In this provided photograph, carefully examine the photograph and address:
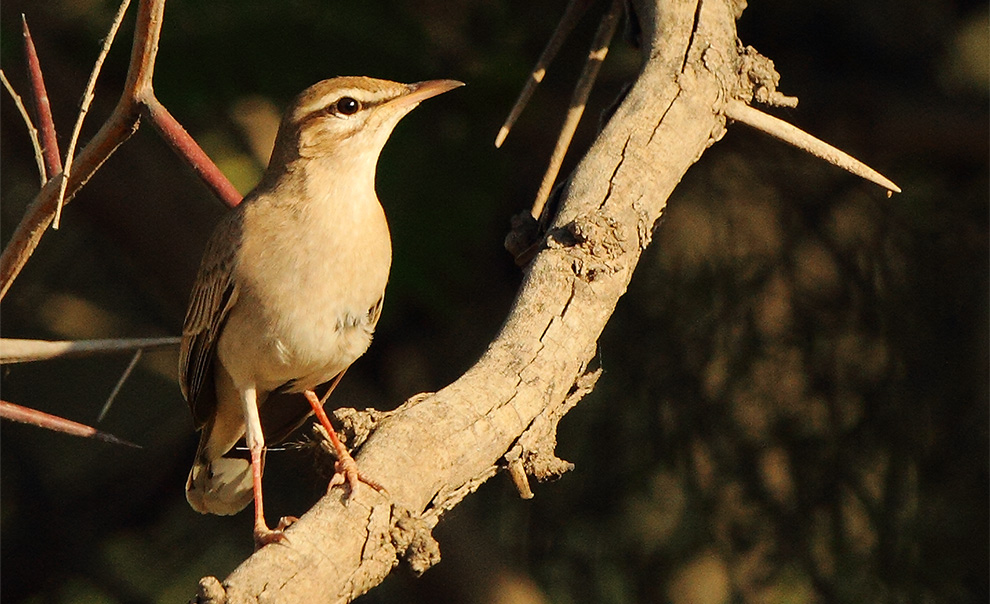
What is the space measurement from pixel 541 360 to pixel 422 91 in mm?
1190

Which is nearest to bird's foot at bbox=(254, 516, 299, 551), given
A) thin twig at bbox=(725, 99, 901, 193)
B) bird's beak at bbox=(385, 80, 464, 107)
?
bird's beak at bbox=(385, 80, 464, 107)

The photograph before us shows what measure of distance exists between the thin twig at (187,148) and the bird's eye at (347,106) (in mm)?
577

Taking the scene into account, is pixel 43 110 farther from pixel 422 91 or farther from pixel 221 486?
pixel 221 486

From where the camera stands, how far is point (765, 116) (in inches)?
118

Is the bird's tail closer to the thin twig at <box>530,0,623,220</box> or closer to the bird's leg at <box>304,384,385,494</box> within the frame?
the bird's leg at <box>304,384,385,494</box>

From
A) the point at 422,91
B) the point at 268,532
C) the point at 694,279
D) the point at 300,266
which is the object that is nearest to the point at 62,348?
the point at 268,532

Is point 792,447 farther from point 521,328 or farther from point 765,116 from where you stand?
point 521,328

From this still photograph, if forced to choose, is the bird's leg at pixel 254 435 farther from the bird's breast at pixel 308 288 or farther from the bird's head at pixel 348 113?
the bird's head at pixel 348 113

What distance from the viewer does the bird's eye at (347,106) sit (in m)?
3.49

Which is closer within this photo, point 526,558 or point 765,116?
point 765,116

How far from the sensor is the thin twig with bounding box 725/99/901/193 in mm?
2846

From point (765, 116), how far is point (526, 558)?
3000 mm

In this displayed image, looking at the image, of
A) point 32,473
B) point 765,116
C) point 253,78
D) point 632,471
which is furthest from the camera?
point 32,473

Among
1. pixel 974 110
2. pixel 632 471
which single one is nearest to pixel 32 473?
pixel 632 471
